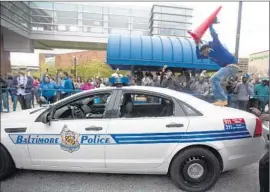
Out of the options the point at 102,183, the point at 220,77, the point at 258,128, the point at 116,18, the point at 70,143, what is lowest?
the point at 102,183

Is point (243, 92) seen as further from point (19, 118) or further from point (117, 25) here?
point (117, 25)

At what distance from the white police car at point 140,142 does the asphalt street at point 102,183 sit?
22 centimetres

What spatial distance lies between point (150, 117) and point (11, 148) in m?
2.03

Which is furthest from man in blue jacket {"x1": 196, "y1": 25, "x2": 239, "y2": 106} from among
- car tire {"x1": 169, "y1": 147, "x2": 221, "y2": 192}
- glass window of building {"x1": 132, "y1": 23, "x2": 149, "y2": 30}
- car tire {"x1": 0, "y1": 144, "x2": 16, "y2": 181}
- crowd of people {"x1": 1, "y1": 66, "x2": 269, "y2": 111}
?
glass window of building {"x1": 132, "y1": 23, "x2": 149, "y2": 30}

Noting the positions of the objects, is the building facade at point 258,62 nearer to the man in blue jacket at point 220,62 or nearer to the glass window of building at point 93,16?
the glass window of building at point 93,16

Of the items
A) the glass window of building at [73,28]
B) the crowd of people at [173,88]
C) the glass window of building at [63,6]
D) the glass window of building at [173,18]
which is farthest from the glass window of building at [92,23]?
the crowd of people at [173,88]

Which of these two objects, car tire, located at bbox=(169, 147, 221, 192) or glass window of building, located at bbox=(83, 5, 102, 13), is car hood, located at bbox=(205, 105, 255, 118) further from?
glass window of building, located at bbox=(83, 5, 102, 13)

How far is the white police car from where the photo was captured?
3.42 meters

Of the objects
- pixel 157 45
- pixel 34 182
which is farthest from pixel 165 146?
pixel 157 45

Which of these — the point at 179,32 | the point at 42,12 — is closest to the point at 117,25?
the point at 179,32

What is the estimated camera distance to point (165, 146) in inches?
135

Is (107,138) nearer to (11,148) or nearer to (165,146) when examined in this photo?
(165,146)

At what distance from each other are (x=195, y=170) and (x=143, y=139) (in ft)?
2.78

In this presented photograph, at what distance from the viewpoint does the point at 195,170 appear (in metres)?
3.47
